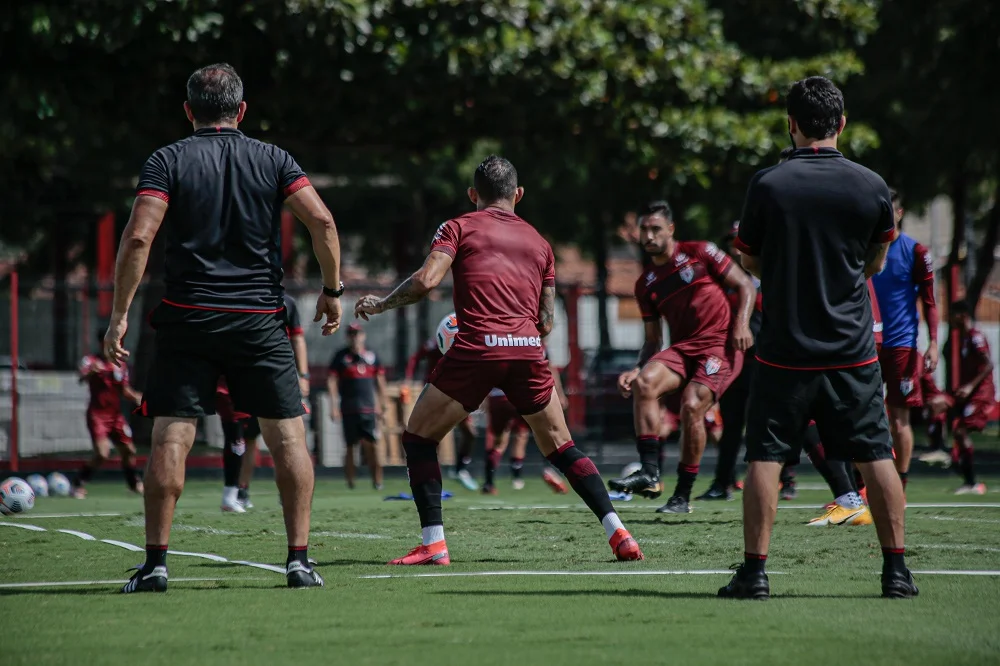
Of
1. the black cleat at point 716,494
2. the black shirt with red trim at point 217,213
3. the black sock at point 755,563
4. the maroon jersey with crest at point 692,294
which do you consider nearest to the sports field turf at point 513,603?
the black sock at point 755,563

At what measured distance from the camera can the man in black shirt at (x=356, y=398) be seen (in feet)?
51.7

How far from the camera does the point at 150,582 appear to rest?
20.1 ft

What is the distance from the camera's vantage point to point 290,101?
18.7m

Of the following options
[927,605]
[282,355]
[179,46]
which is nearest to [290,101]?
[179,46]

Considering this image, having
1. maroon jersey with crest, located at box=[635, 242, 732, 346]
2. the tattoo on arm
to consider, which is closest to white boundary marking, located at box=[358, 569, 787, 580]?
the tattoo on arm

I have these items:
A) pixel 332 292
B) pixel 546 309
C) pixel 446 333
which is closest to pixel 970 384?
pixel 446 333

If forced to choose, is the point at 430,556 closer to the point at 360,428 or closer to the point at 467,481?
the point at 467,481

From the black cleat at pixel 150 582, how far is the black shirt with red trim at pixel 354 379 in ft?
31.6

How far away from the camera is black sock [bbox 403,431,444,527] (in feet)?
24.1

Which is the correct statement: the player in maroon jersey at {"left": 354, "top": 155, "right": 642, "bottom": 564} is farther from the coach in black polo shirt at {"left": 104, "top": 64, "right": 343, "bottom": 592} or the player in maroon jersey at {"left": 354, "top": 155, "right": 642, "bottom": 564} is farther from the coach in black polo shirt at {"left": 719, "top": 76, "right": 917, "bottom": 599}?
the coach in black polo shirt at {"left": 719, "top": 76, "right": 917, "bottom": 599}

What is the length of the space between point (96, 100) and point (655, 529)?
1137 cm

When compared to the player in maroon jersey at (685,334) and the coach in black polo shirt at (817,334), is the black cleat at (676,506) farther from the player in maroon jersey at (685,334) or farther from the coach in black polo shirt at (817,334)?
the coach in black polo shirt at (817,334)

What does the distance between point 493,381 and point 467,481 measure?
8.38m

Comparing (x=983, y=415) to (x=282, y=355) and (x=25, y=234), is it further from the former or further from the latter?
(x=25, y=234)
